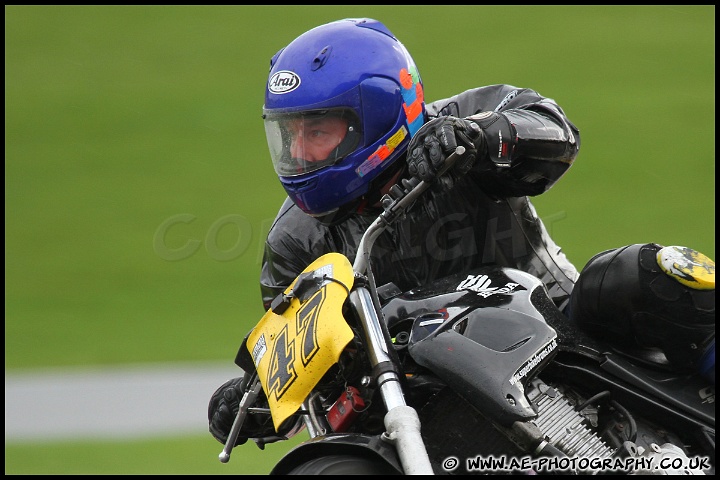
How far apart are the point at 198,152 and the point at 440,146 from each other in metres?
12.1

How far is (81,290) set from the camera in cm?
1161

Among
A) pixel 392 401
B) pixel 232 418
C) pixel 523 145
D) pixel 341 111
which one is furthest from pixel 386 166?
pixel 392 401

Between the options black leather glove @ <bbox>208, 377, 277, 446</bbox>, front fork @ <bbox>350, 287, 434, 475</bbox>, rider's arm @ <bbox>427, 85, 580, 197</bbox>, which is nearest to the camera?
front fork @ <bbox>350, 287, 434, 475</bbox>

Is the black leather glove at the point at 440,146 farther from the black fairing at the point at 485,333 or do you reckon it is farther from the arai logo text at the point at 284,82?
the arai logo text at the point at 284,82

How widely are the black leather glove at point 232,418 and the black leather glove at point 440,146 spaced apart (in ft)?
3.66

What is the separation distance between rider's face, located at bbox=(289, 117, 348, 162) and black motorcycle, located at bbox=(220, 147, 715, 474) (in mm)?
700

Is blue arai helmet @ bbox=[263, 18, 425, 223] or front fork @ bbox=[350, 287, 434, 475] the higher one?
blue arai helmet @ bbox=[263, 18, 425, 223]

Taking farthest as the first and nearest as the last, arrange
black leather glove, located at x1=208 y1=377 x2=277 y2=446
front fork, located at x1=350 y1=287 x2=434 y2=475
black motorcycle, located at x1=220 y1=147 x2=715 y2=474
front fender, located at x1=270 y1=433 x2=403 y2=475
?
black leather glove, located at x1=208 y1=377 x2=277 y2=446 < black motorcycle, located at x1=220 y1=147 x2=715 y2=474 < front fender, located at x1=270 y1=433 x2=403 y2=475 < front fork, located at x1=350 y1=287 x2=434 y2=475

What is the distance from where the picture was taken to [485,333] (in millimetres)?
3119

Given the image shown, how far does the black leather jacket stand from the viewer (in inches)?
149

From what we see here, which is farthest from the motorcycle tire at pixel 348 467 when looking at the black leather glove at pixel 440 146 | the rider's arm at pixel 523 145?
the rider's arm at pixel 523 145

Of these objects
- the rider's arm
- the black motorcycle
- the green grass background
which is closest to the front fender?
the black motorcycle

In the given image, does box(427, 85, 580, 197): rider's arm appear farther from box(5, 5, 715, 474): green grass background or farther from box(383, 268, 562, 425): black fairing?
box(5, 5, 715, 474): green grass background

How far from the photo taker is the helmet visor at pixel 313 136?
151 inches
